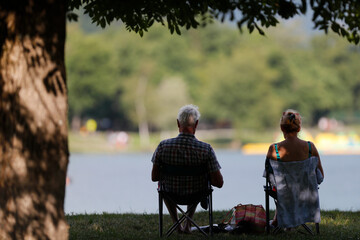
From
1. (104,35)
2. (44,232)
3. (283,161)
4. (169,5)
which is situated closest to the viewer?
(44,232)

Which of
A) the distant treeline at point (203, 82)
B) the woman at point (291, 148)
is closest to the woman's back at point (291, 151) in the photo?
the woman at point (291, 148)

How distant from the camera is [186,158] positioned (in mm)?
5766

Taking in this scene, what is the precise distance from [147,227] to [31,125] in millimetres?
2961

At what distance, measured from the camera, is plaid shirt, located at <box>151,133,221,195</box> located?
5750mm

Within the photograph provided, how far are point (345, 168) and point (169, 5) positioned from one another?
99.6 feet

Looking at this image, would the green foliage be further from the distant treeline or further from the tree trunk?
the distant treeline

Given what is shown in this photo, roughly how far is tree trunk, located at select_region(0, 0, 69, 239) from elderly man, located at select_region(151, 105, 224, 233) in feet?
5.10

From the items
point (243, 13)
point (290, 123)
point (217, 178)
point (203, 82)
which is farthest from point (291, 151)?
point (203, 82)

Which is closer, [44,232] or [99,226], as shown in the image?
[44,232]

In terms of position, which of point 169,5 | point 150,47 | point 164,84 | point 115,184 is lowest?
point 115,184

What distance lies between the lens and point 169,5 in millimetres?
5551

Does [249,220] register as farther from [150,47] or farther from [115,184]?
[150,47]

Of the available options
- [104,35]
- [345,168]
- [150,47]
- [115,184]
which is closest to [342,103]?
[150,47]

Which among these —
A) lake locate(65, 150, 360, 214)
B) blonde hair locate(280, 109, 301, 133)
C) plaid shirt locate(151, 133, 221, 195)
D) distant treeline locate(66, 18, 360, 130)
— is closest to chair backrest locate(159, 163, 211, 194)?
plaid shirt locate(151, 133, 221, 195)
